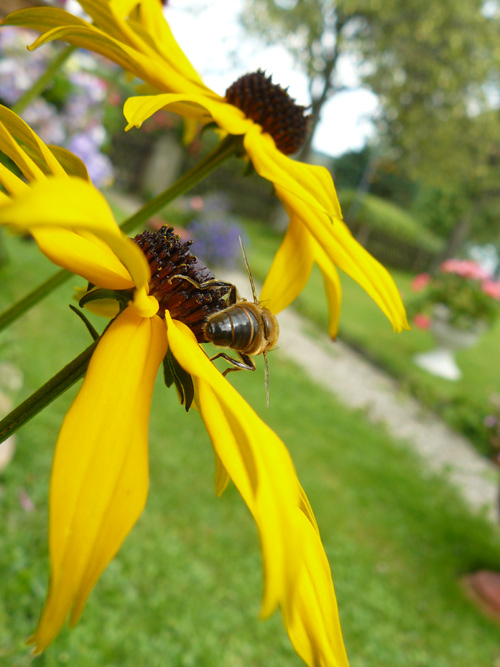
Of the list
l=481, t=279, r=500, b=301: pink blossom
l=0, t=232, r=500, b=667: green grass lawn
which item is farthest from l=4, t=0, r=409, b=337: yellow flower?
l=481, t=279, r=500, b=301: pink blossom

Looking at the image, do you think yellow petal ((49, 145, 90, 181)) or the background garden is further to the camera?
the background garden

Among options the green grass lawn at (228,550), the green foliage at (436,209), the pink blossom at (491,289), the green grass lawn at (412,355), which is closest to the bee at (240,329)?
the green grass lawn at (228,550)

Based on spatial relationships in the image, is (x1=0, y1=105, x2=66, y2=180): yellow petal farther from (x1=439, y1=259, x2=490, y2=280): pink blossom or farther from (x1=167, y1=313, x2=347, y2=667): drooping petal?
(x1=439, y1=259, x2=490, y2=280): pink blossom

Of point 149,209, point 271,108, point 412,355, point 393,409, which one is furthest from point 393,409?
point 149,209

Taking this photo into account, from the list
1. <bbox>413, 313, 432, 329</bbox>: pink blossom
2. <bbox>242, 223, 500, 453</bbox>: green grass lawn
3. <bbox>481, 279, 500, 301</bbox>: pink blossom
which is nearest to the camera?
<bbox>242, 223, 500, 453</bbox>: green grass lawn

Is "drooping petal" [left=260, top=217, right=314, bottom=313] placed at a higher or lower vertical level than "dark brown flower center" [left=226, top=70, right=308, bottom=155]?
lower

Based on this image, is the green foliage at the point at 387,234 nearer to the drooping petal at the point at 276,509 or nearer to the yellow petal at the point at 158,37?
the yellow petal at the point at 158,37
